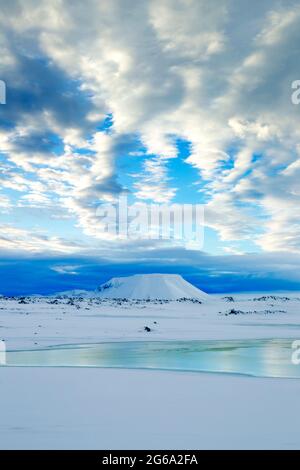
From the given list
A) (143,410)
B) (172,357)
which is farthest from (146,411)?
(172,357)

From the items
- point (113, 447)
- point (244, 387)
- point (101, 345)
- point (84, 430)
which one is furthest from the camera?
point (101, 345)

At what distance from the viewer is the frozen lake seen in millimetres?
16547

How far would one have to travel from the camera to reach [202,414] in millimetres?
9258

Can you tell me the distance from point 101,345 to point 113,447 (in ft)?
61.3

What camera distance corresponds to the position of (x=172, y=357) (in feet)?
65.2

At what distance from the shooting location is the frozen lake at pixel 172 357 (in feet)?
54.3

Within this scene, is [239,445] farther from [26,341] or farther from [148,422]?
[26,341]

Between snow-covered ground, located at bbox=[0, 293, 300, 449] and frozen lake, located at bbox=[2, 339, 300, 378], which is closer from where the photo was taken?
snow-covered ground, located at bbox=[0, 293, 300, 449]

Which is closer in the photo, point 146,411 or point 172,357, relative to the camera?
point 146,411

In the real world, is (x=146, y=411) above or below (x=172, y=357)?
below

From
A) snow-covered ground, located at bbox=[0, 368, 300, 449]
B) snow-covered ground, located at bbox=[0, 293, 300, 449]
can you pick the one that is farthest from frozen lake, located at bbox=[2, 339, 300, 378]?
snow-covered ground, located at bbox=[0, 368, 300, 449]

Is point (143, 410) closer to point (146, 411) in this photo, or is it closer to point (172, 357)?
point (146, 411)

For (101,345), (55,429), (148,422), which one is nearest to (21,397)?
(55,429)

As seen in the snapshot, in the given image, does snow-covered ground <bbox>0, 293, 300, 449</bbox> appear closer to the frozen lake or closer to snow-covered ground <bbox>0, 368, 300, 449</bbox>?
snow-covered ground <bbox>0, 368, 300, 449</bbox>
